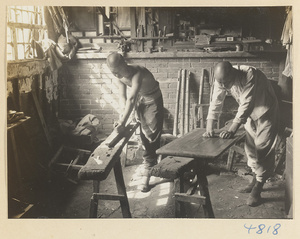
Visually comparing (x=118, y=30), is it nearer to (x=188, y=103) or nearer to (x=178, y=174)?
(x=188, y=103)

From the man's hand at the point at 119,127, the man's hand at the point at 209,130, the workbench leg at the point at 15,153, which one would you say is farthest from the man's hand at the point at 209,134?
the workbench leg at the point at 15,153

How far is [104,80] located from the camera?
8.33 feet

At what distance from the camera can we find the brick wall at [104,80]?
249cm

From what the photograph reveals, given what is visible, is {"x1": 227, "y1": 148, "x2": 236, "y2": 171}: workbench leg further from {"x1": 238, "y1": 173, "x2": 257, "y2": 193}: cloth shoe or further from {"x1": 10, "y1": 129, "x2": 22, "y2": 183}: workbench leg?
{"x1": 10, "y1": 129, "x2": 22, "y2": 183}: workbench leg

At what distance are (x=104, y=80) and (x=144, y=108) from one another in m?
0.39

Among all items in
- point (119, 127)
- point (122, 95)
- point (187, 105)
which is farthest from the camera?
point (187, 105)

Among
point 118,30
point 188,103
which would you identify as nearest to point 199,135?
point 188,103

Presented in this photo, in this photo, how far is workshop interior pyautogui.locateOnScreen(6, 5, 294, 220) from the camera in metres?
Answer: 2.27

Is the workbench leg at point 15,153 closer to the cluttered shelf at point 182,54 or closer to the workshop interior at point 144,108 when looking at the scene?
the workshop interior at point 144,108
